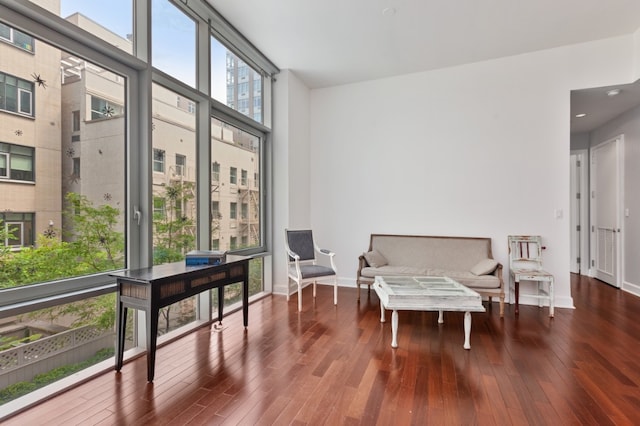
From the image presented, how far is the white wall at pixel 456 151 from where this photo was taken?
12.6 feet

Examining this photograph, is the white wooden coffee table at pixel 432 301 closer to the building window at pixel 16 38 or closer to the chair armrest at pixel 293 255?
the chair armrest at pixel 293 255

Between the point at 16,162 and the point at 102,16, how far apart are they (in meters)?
1.25

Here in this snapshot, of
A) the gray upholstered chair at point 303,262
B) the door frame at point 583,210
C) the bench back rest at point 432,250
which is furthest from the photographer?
the door frame at point 583,210

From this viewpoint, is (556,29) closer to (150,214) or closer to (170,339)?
(150,214)

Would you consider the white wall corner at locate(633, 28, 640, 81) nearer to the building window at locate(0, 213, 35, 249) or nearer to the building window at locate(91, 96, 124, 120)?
the building window at locate(91, 96, 124, 120)

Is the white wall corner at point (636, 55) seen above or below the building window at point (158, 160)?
above

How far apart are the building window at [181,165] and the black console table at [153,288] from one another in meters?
0.96

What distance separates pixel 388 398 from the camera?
1880 millimetres

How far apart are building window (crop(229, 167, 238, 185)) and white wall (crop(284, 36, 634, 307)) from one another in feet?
3.37

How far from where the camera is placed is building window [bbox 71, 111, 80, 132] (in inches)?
82.5

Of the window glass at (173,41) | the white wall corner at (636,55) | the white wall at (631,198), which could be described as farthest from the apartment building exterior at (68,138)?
the white wall at (631,198)

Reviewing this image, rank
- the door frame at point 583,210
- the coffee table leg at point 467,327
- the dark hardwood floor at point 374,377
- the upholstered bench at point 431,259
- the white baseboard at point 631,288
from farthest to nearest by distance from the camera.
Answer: the door frame at point 583,210, the white baseboard at point 631,288, the upholstered bench at point 431,259, the coffee table leg at point 467,327, the dark hardwood floor at point 374,377

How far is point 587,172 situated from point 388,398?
20.1ft

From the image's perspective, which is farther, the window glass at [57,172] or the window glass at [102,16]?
the window glass at [102,16]
